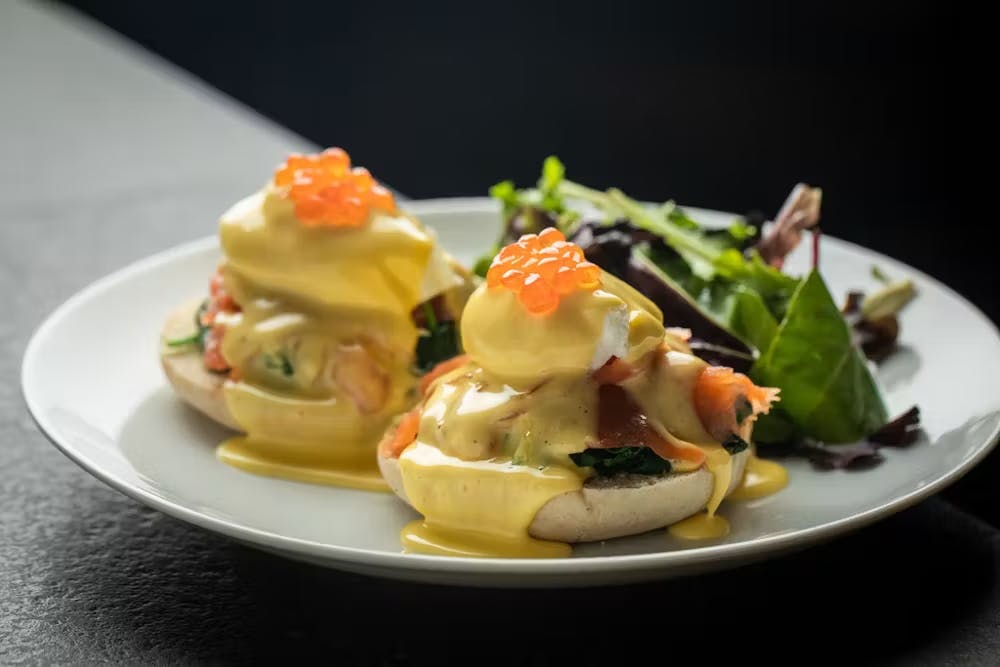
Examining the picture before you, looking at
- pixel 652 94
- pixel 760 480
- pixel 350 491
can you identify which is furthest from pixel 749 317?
pixel 652 94

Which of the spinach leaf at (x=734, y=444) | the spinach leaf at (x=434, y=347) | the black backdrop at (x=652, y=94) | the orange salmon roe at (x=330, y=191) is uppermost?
the orange salmon roe at (x=330, y=191)

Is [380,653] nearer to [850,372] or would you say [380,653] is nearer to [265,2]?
[850,372]

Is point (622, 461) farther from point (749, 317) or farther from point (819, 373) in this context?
point (749, 317)

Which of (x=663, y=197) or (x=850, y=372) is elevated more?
(x=850, y=372)

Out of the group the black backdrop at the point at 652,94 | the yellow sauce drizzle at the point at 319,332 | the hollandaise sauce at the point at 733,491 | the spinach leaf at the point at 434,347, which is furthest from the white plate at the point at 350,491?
the black backdrop at the point at 652,94

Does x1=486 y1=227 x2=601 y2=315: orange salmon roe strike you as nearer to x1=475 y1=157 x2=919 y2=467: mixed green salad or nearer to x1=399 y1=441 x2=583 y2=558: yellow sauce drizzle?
x1=399 y1=441 x2=583 y2=558: yellow sauce drizzle

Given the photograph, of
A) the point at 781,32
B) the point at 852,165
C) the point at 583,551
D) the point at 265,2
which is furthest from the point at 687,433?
the point at 265,2

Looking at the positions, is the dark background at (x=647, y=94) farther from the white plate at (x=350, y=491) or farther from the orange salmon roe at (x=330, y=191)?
the orange salmon roe at (x=330, y=191)
